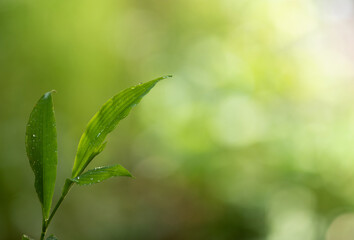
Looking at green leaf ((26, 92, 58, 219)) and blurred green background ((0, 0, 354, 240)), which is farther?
blurred green background ((0, 0, 354, 240))

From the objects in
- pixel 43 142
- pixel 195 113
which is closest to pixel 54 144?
pixel 43 142

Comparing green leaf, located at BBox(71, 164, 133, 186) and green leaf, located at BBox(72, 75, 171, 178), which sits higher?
green leaf, located at BBox(72, 75, 171, 178)

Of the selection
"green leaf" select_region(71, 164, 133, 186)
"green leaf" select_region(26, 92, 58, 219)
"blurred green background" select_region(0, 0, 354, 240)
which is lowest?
"green leaf" select_region(71, 164, 133, 186)

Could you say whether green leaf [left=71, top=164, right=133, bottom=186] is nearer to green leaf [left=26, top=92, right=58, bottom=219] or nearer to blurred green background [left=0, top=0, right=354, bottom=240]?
green leaf [left=26, top=92, right=58, bottom=219]

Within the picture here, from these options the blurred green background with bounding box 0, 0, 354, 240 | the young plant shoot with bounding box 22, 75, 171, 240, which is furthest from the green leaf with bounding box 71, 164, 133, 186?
the blurred green background with bounding box 0, 0, 354, 240

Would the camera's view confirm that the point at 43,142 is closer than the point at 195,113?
Yes

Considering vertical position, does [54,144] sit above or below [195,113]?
below

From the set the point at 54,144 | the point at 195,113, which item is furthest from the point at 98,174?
the point at 195,113

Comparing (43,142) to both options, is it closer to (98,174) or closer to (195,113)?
(98,174)
